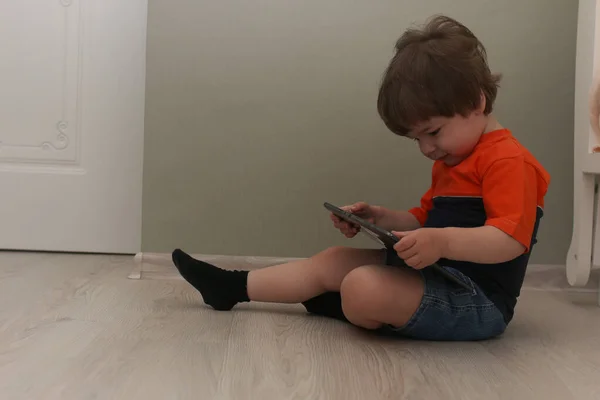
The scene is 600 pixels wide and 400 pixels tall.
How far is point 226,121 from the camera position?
1.51 m

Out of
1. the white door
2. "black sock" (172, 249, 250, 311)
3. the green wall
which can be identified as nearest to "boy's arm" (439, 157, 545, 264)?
"black sock" (172, 249, 250, 311)

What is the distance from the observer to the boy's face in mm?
1003

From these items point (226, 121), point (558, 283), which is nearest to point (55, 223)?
point (226, 121)

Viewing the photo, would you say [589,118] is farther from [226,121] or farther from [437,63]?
[226,121]

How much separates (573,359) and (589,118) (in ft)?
1.80

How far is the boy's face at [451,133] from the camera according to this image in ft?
3.29

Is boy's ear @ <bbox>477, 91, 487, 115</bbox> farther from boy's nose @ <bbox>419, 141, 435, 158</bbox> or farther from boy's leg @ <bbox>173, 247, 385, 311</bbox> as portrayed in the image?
boy's leg @ <bbox>173, 247, 385, 311</bbox>

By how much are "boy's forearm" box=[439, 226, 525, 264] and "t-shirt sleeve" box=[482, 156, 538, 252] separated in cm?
1

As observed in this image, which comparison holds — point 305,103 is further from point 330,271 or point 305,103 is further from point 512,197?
point 512,197

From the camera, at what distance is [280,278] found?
3.71 feet

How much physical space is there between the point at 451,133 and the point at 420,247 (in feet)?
0.67

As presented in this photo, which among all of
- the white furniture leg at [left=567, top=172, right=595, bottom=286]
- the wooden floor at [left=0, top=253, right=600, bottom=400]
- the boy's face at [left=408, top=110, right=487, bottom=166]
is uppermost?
the boy's face at [left=408, top=110, right=487, bottom=166]

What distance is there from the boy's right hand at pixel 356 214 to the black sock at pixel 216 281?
0.18 meters

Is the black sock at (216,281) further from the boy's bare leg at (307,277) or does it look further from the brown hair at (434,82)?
the brown hair at (434,82)
